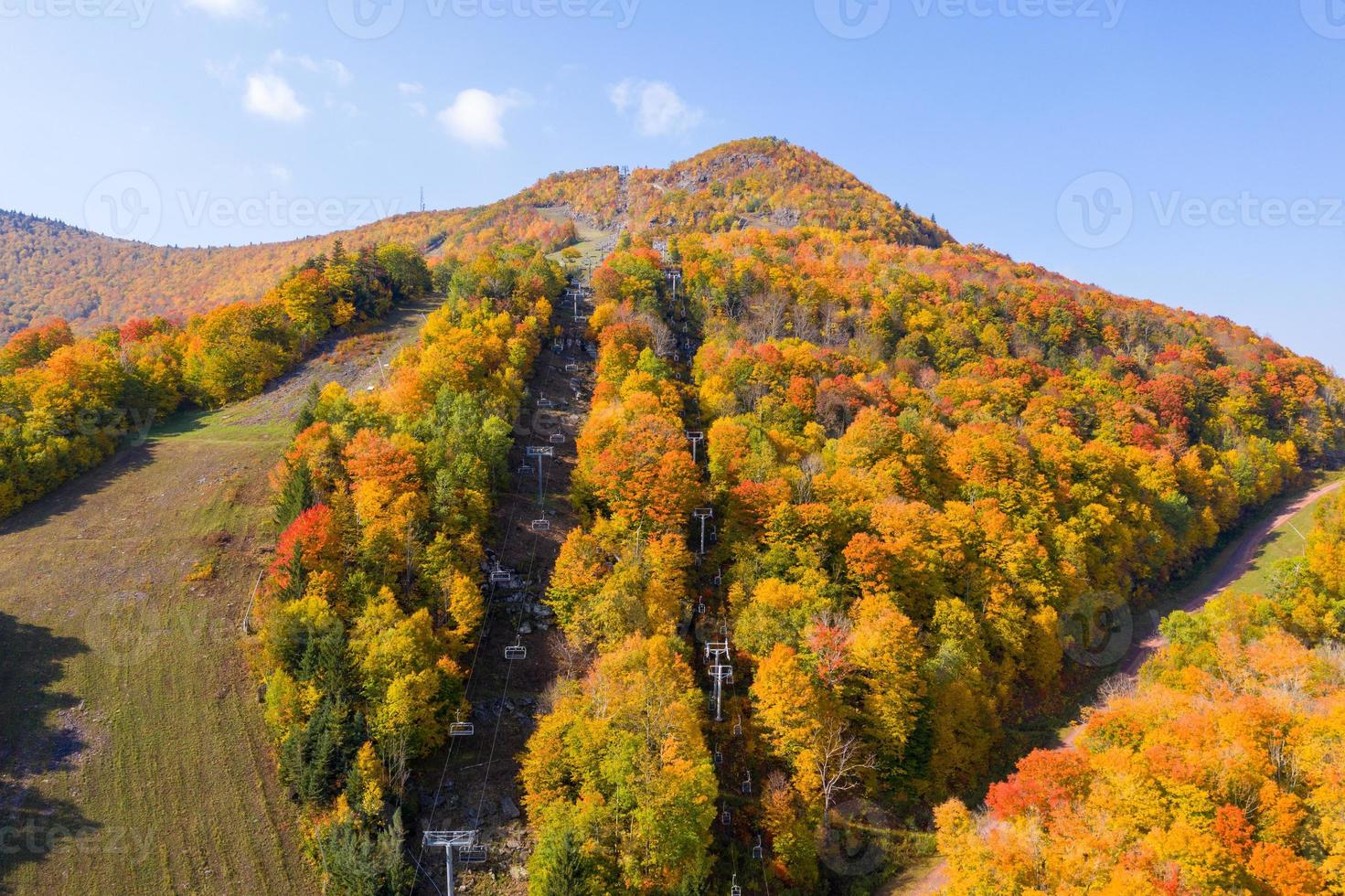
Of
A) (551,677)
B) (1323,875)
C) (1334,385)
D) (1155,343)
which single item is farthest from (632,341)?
(1334,385)

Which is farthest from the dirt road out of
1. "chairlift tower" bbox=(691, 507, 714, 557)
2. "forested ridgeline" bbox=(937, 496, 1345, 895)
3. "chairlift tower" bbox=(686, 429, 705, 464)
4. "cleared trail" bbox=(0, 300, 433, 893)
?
"cleared trail" bbox=(0, 300, 433, 893)

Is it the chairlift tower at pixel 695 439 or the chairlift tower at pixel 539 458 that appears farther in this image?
the chairlift tower at pixel 695 439

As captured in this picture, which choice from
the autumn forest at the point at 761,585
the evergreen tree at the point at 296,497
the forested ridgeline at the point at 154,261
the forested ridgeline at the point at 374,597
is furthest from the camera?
the forested ridgeline at the point at 154,261

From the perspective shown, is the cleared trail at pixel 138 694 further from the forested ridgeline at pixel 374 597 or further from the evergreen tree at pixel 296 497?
the evergreen tree at pixel 296 497

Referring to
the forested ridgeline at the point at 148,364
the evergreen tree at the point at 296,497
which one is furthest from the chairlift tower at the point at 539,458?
the forested ridgeline at the point at 148,364

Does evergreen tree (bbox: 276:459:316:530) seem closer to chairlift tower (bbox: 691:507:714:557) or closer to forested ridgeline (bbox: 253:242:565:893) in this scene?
forested ridgeline (bbox: 253:242:565:893)

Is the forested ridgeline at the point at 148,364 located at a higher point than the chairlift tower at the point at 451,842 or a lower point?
higher
